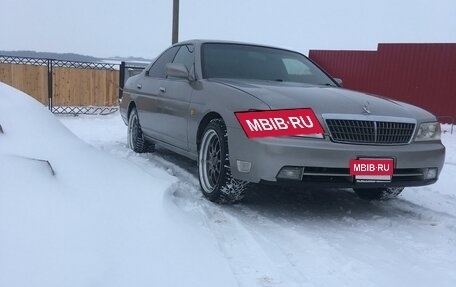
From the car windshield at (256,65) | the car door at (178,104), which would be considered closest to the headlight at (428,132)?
the car windshield at (256,65)

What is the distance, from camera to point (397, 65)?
44.6ft

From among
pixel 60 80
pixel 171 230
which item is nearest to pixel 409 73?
pixel 60 80

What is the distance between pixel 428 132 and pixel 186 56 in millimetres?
2627

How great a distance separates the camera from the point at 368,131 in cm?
369

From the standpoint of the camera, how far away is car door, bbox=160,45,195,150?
4.79m

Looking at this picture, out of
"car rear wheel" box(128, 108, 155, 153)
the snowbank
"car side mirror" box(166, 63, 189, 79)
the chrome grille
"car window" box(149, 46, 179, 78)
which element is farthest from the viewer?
"car rear wheel" box(128, 108, 155, 153)

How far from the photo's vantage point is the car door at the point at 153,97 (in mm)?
5562

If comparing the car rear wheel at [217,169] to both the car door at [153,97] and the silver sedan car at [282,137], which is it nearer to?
the silver sedan car at [282,137]

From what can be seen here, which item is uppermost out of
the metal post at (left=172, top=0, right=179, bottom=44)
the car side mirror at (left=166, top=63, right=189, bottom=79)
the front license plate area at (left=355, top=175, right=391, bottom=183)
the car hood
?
the metal post at (left=172, top=0, right=179, bottom=44)

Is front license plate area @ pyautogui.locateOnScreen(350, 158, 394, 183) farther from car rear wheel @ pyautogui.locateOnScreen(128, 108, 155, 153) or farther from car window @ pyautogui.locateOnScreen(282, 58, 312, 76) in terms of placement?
car rear wheel @ pyautogui.locateOnScreen(128, 108, 155, 153)

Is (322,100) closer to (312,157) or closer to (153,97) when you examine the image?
(312,157)

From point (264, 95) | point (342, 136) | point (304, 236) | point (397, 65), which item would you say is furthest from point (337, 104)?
point (397, 65)

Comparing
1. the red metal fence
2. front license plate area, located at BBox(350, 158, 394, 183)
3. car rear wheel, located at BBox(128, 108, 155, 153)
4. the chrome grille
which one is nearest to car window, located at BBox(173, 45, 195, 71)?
car rear wheel, located at BBox(128, 108, 155, 153)

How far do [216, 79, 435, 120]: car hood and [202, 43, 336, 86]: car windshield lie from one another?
0.46 meters
